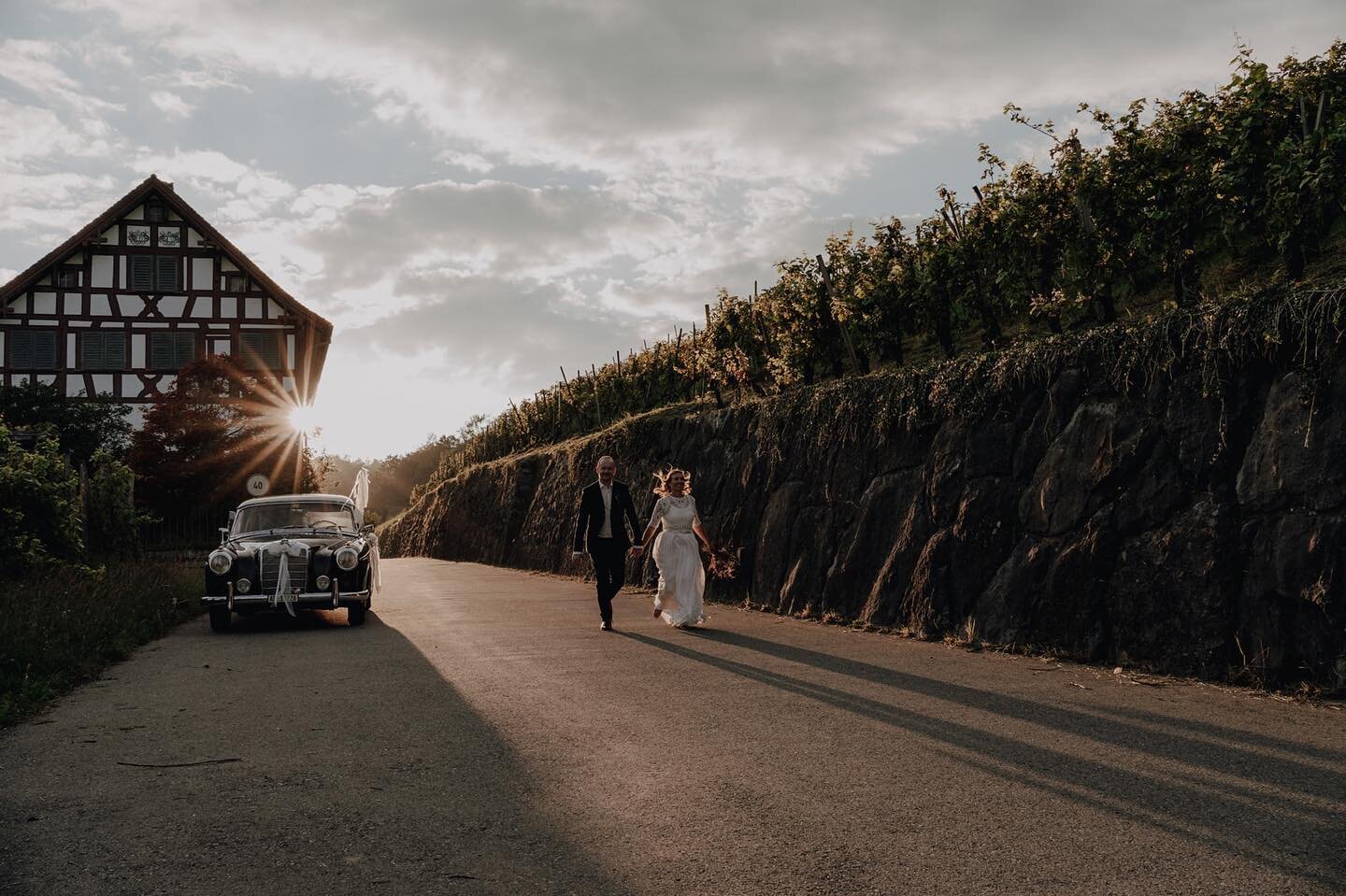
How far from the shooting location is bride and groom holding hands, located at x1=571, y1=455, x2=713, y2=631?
1150 cm

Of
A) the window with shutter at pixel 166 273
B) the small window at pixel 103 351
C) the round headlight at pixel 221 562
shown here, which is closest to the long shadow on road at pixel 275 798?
the round headlight at pixel 221 562

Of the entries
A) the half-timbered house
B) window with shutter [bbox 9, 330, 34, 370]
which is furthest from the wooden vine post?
window with shutter [bbox 9, 330, 34, 370]

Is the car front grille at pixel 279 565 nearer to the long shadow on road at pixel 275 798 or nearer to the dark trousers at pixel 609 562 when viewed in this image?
the dark trousers at pixel 609 562

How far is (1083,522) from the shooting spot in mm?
8539

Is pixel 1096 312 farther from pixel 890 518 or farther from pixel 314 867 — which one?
pixel 314 867

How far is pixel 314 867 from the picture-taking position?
3.67 metres

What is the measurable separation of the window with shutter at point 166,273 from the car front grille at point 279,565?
27944 mm

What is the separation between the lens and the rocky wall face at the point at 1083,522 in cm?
686

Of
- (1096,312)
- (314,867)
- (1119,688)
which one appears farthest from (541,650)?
(1096,312)

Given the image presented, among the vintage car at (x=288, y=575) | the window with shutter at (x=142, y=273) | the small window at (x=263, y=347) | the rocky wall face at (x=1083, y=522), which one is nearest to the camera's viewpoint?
the rocky wall face at (x=1083, y=522)

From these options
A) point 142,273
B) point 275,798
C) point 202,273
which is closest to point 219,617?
point 275,798

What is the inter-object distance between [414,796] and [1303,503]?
5.82m

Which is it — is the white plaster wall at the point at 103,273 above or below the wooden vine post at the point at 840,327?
above

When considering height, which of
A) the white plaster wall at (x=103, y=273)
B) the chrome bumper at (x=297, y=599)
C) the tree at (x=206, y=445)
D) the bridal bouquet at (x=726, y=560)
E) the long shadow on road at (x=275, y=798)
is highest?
the white plaster wall at (x=103, y=273)
